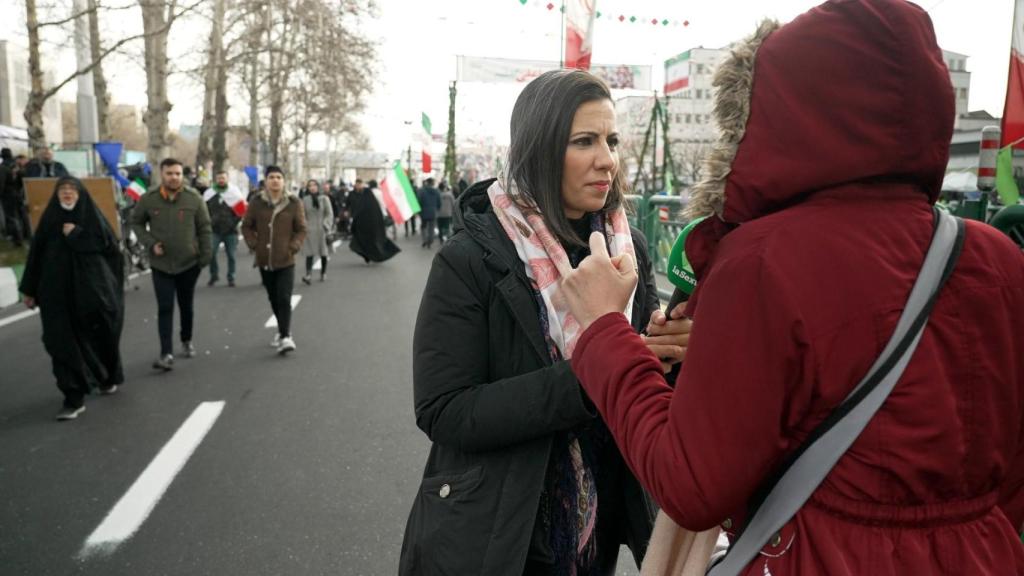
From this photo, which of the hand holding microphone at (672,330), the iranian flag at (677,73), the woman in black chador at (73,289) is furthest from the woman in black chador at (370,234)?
the hand holding microphone at (672,330)

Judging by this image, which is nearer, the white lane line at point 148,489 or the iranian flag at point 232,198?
the white lane line at point 148,489

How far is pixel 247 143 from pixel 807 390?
35.4 m

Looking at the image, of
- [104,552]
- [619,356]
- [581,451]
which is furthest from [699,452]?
[104,552]

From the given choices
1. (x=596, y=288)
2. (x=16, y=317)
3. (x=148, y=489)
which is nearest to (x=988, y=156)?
(x=596, y=288)

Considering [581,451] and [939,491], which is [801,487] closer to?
[939,491]

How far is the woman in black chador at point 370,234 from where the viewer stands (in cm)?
1697

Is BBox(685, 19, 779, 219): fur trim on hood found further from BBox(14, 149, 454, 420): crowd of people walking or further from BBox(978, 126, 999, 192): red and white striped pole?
BBox(14, 149, 454, 420): crowd of people walking

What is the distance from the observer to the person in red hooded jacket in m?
1.04

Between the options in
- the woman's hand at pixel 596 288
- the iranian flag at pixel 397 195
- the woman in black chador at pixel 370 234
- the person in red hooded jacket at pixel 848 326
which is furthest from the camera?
the iranian flag at pixel 397 195

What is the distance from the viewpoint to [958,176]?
40.6 meters

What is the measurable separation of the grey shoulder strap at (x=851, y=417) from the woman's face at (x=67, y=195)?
6187 millimetres

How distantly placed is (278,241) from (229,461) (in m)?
3.83

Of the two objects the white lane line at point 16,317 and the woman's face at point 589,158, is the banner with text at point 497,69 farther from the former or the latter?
the woman's face at point 589,158

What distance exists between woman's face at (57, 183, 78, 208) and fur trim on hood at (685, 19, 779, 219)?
605 centimetres
